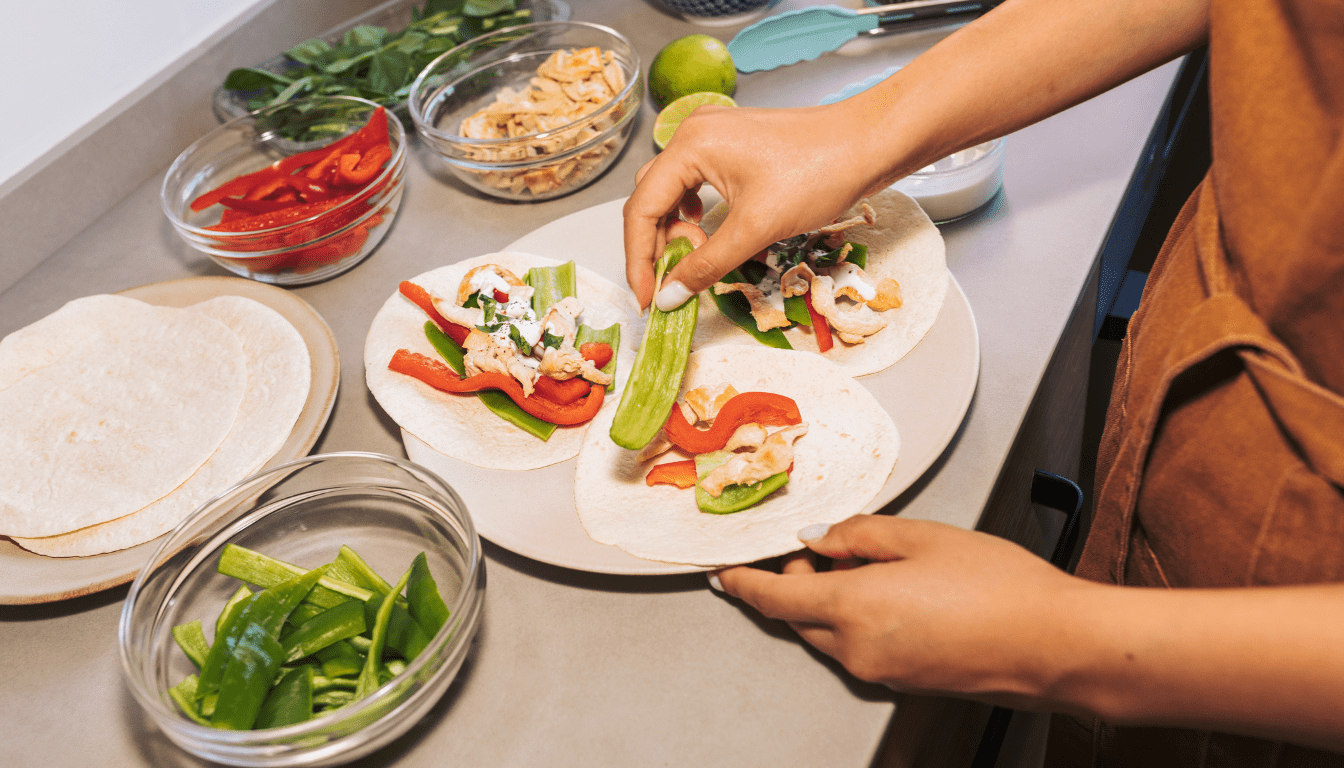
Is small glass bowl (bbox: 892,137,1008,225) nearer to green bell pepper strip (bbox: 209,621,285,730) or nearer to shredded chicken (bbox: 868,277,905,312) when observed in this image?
shredded chicken (bbox: 868,277,905,312)

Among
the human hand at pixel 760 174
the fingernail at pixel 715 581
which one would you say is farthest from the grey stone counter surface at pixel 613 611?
the human hand at pixel 760 174

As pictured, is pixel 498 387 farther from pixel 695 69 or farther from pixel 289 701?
pixel 695 69

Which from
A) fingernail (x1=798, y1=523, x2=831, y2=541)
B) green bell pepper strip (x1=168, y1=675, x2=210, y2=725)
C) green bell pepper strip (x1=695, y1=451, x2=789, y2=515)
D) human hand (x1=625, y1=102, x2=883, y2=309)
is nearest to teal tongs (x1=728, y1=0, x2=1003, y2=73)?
human hand (x1=625, y1=102, x2=883, y2=309)

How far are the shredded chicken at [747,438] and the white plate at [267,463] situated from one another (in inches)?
31.6

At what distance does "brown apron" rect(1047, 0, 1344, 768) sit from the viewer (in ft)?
2.79

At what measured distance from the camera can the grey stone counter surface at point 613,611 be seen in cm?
112

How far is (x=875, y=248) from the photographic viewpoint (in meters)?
1.67

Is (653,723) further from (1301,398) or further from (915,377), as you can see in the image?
(1301,398)

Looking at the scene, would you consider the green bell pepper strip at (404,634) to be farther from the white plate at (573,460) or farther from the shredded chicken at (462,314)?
the shredded chicken at (462,314)

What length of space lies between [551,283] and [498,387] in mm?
300

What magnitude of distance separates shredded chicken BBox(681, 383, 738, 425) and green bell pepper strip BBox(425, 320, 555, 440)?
0.28 metres

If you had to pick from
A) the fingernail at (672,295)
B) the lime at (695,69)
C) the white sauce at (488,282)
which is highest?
the lime at (695,69)

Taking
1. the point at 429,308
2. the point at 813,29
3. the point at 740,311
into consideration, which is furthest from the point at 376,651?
the point at 813,29

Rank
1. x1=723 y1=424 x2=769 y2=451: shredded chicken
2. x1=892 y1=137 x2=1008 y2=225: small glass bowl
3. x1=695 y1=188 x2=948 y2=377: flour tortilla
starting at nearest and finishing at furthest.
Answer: x1=723 y1=424 x2=769 y2=451: shredded chicken → x1=695 y1=188 x2=948 y2=377: flour tortilla → x1=892 y1=137 x2=1008 y2=225: small glass bowl
